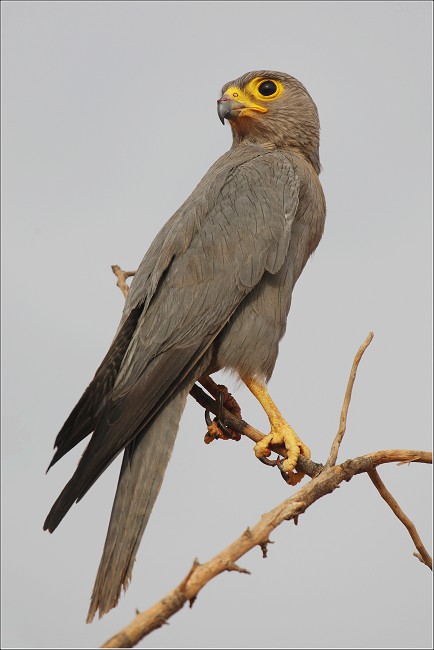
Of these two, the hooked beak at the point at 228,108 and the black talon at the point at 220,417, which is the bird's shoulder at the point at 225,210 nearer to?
the hooked beak at the point at 228,108

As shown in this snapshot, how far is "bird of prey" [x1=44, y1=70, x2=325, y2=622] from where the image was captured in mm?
4172

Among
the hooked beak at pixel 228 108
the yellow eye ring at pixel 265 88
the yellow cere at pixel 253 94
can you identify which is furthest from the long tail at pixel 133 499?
the yellow eye ring at pixel 265 88

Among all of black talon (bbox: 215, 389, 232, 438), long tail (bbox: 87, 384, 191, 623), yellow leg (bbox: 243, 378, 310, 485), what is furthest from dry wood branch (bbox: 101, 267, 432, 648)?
black talon (bbox: 215, 389, 232, 438)

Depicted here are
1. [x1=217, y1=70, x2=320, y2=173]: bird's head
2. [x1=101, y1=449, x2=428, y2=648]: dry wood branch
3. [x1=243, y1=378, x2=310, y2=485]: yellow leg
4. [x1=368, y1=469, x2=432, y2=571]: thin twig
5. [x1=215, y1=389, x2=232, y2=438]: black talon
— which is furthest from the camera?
[x1=217, y1=70, x2=320, y2=173]: bird's head

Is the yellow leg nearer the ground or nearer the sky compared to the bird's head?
nearer the ground

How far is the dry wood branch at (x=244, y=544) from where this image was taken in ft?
8.27

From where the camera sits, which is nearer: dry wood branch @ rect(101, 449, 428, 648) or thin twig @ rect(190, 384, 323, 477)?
dry wood branch @ rect(101, 449, 428, 648)

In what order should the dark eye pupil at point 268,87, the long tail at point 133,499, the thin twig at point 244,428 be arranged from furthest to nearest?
the dark eye pupil at point 268,87, the thin twig at point 244,428, the long tail at point 133,499

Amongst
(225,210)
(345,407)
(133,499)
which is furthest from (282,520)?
(225,210)

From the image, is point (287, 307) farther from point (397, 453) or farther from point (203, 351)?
point (397, 453)

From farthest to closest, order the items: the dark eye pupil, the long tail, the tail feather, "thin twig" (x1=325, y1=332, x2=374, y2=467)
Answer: the dark eye pupil
the tail feather
the long tail
"thin twig" (x1=325, y1=332, x2=374, y2=467)

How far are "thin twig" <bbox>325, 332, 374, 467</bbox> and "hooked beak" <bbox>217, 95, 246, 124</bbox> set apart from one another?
248 centimetres

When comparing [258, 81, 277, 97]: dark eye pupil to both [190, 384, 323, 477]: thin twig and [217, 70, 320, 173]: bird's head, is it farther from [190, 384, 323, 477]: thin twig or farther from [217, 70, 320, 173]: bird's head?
[190, 384, 323, 477]: thin twig

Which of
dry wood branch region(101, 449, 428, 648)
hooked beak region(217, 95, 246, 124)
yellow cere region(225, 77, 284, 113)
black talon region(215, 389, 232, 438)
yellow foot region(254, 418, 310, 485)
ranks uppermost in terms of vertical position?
yellow cere region(225, 77, 284, 113)
